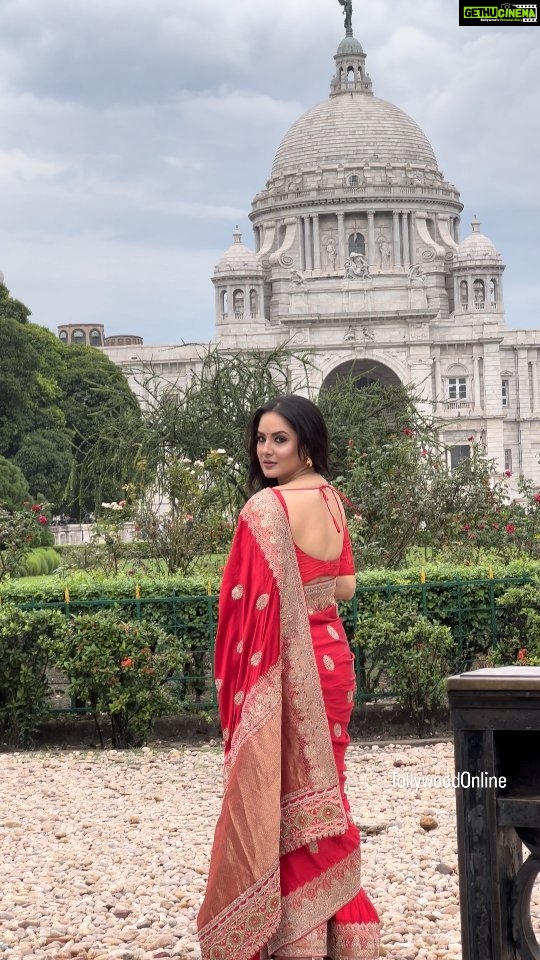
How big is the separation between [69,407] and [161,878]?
1788 inches

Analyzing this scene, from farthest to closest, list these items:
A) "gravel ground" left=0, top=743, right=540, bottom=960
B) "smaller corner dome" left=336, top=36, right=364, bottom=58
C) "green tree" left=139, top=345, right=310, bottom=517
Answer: "smaller corner dome" left=336, top=36, right=364, bottom=58 < "green tree" left=139, top=345, right=310, bottom=517 < "gravel ground" left=0, top=743, right=540, bottom=960

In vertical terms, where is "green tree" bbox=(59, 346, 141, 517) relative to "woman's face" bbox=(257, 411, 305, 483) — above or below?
above

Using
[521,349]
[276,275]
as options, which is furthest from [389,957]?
[276,275]

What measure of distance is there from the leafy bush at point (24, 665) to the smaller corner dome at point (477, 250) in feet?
218

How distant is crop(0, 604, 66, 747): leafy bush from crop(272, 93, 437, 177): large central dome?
70.4 meters

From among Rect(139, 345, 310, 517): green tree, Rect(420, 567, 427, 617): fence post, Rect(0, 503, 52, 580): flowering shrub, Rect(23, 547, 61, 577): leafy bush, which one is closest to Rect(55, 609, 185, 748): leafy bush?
Rect(420, 567, 427, 617): fence post

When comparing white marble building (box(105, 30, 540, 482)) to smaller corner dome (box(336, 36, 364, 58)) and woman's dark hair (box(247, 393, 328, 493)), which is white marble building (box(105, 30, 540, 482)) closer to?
smaller corner dome (box(336, 36, 364, 58))

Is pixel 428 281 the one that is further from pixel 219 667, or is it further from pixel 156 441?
pixel 219 667

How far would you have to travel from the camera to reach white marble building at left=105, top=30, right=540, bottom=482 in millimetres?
61469

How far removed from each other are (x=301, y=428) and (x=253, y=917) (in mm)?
1371

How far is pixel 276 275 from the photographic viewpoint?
74.9m

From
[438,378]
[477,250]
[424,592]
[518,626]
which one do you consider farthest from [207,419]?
[477,250]

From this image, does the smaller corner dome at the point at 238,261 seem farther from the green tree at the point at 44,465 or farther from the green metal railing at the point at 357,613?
the green metal railing at the point at 357,613

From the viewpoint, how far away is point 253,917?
400 cm
